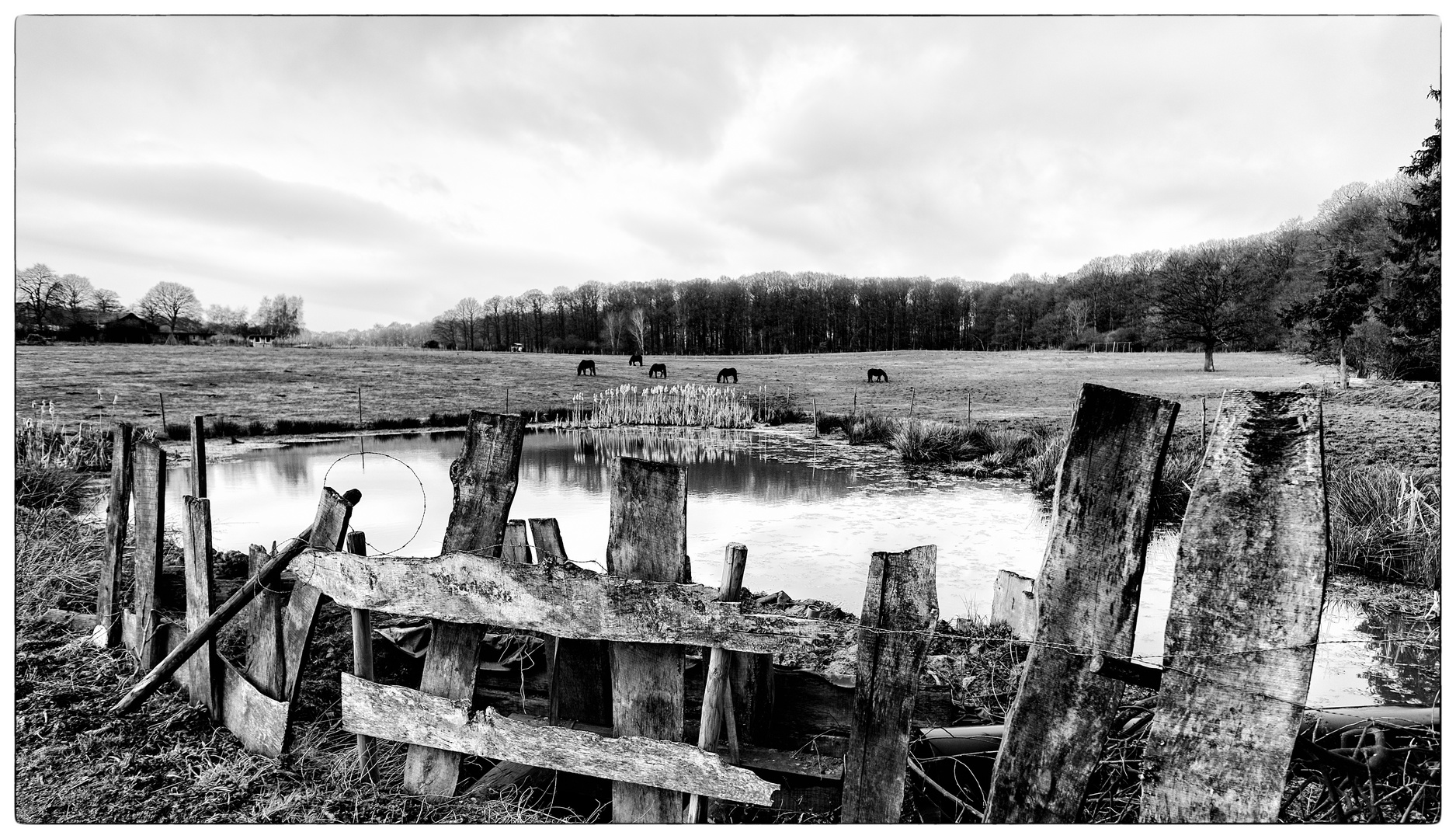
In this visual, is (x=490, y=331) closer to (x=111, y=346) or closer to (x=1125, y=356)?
(x=111, y=346)

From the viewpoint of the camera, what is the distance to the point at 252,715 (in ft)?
8.29

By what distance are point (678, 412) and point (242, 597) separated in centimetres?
1536

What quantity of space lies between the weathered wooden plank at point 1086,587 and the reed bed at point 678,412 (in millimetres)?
16025

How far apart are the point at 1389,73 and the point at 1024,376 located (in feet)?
53.3

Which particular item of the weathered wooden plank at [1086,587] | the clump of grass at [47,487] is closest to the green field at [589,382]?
the clump of grass at [47,487]

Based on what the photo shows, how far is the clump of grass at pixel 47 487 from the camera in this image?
5957 mm

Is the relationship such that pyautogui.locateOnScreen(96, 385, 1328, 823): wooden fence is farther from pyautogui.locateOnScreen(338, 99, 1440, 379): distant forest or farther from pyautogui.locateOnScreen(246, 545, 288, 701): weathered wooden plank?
pyautogui.locateOnScreen(338, 99, 1440, 379): distant forest

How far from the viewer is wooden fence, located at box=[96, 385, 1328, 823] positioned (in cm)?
159

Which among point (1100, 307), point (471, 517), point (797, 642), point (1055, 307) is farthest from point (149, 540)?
point (1100, 307)

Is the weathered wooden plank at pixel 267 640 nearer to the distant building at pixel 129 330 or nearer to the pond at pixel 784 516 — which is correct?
the pond at pixel 784 516

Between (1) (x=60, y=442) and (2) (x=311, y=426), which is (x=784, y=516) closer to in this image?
(1) (x=60, y=442)

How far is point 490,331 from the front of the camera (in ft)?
94.1

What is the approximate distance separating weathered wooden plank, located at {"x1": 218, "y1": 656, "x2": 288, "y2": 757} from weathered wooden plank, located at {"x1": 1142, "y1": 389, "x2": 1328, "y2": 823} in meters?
2.78
